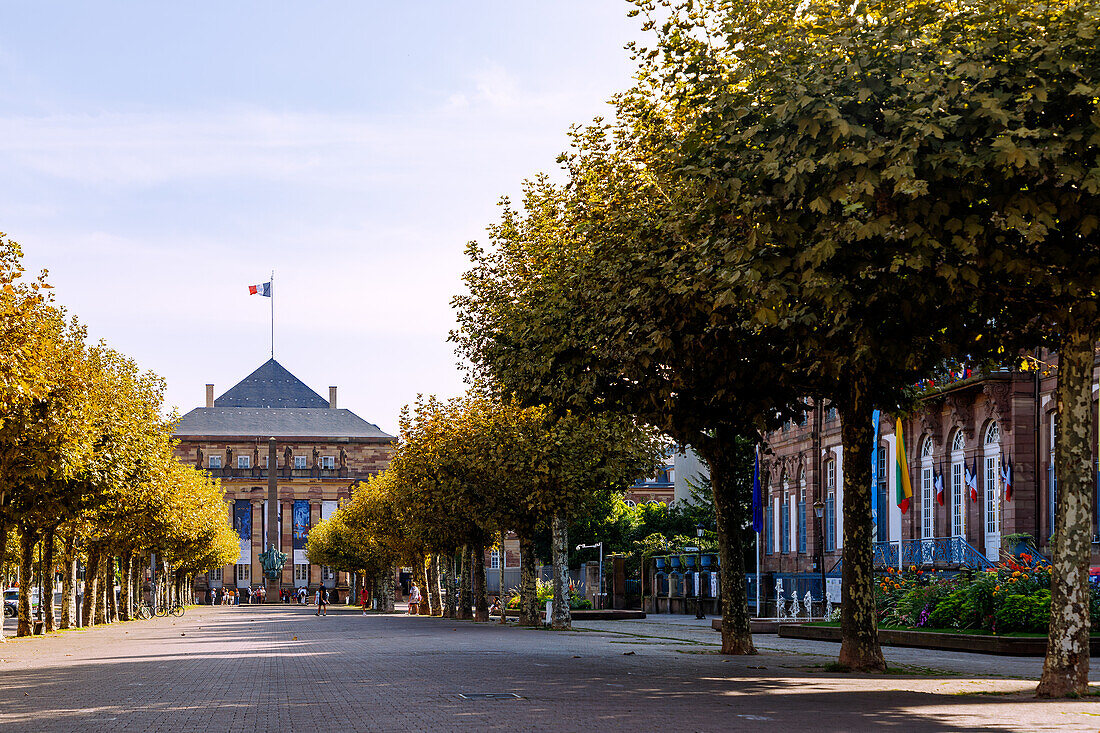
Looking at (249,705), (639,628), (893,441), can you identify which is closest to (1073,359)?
(249,705)

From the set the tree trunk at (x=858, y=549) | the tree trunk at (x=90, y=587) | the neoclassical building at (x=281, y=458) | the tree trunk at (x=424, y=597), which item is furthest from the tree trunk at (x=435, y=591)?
the neoclassical building at (x=281, y=458)

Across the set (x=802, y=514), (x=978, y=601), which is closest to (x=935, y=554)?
(x=802, y=514)

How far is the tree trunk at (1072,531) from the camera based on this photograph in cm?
1477

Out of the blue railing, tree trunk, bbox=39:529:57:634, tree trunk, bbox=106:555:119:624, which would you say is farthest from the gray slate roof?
the blue railing

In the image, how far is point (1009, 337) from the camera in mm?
18109

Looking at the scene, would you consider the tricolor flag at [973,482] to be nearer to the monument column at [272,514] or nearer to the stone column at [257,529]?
the monument column at [272,514]

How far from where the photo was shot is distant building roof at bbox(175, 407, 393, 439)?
504 ft

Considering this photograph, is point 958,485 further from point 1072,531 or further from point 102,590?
point 102,590

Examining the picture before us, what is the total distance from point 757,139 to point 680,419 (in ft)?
28.0

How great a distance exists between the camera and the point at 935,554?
45531 mm

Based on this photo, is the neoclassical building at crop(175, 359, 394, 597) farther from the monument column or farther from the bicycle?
the bicycle

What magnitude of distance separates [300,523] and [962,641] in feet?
420

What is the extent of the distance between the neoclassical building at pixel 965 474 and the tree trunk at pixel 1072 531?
18.6 m

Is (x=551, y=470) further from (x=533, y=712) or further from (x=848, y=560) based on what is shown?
(x=533, y=712)
